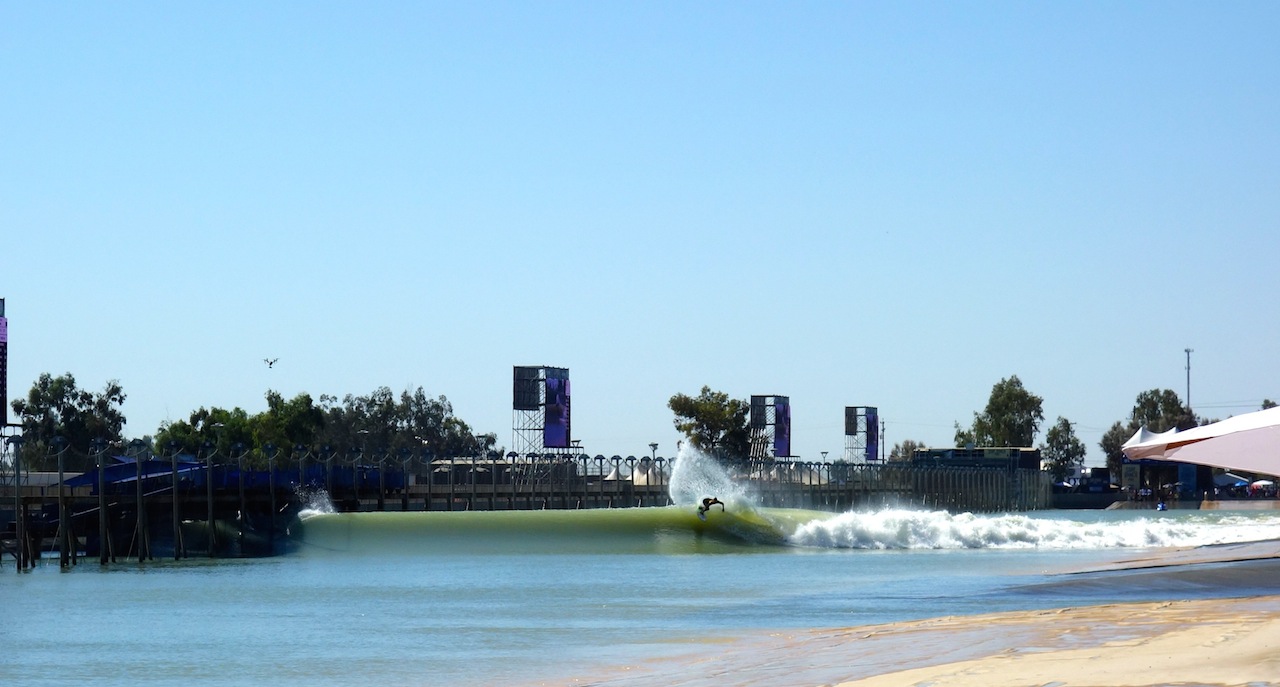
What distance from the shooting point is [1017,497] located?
464 ft

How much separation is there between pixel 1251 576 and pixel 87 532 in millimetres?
48128

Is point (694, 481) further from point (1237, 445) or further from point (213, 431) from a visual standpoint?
point (213, 431)

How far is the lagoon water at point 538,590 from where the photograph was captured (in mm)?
26438

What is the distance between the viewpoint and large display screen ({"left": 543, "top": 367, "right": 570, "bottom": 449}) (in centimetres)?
12131

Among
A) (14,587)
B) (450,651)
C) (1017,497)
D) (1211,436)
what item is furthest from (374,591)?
(1017,497)

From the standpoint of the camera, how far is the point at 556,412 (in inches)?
4796

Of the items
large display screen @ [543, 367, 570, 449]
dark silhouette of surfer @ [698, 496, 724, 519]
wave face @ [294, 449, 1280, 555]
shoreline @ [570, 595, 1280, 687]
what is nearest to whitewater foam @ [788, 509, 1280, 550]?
wave face @ [294, 449, 1280, 555]

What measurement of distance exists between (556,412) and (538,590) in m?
79.7

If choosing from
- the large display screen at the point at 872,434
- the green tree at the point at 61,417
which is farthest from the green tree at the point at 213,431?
the large display screen at the point at 872,434

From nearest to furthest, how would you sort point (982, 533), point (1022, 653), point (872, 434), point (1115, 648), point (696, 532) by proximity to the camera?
point (1115, 648) < point (1022, 653) < point (982, 533) < point (696, 532) < point (872, 434)

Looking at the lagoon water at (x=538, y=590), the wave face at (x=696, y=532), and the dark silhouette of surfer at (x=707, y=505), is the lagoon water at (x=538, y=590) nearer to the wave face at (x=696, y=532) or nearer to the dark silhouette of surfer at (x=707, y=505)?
the wave face at (x=696, y=532)

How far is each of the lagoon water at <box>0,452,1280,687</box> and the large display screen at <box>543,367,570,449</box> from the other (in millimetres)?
51608

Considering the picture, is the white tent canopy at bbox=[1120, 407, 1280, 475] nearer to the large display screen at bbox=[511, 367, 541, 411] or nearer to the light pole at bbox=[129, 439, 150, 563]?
the light pole at bbox=[129, 439, 150, 563]

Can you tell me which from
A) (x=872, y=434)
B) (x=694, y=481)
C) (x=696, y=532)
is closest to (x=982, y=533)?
(x=696, y=532)
